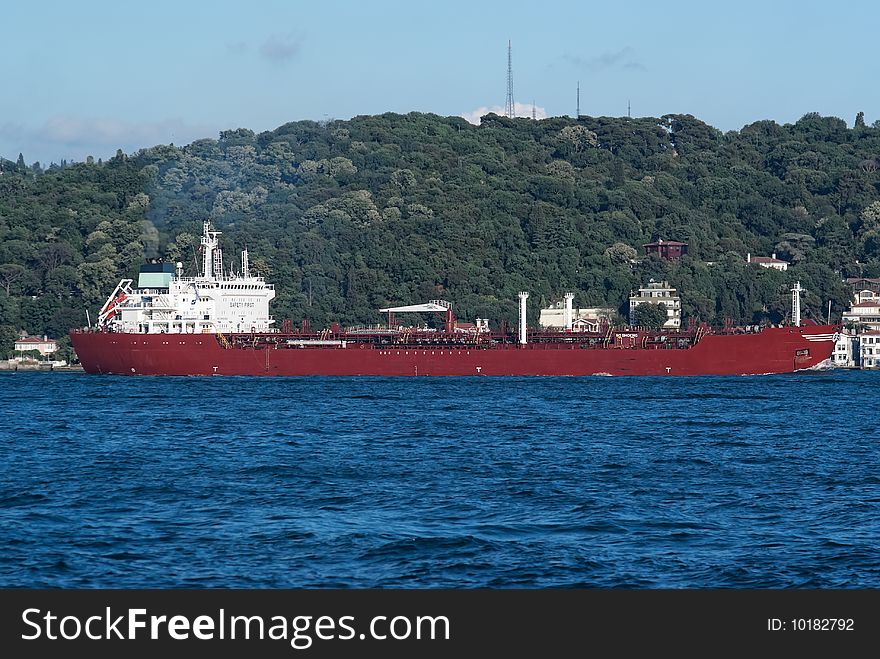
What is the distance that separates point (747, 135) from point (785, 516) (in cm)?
15611

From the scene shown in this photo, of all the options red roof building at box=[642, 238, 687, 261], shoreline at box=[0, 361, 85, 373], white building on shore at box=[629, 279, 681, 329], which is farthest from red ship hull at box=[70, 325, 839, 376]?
red roof building at box=[642, 238, 687, 261]

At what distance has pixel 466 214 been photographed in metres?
123

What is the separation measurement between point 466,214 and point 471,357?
58552mm

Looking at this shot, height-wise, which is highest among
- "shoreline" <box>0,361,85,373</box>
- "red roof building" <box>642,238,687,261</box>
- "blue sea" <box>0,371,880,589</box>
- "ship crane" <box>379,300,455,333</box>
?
"red roof building" <box>642,238,687,261</box>

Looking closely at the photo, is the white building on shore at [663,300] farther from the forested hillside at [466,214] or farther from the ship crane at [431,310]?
the ship crane at [431,310]

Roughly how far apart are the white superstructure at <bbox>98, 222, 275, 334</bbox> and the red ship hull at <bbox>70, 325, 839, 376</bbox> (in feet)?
11.4

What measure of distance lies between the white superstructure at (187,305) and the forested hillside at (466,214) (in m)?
25.5

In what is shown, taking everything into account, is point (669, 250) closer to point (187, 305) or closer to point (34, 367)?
point (34, 367)

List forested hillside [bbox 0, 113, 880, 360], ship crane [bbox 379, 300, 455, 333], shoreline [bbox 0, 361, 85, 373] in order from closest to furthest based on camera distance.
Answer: ship crane [bbox 379, 300, 455, 333]
shoreline [bbox 0, 361, 85, 373]
forested hillside [bbox 0, 113, 880, 360]

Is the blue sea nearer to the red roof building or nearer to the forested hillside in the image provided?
the forested hillside

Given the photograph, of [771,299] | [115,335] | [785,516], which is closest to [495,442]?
[785,516]

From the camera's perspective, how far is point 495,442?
3284 centimetres

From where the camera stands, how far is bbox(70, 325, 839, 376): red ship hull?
65.7 m

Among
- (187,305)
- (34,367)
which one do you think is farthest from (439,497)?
(34,367)
